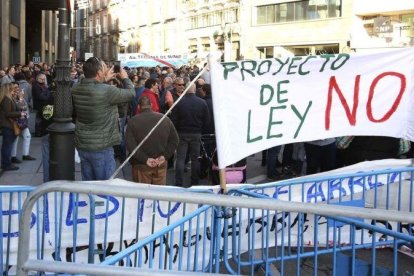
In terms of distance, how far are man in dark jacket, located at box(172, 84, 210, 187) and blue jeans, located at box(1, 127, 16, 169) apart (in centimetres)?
287

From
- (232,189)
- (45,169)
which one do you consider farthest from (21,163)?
(232,189)

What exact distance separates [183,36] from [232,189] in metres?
52.2

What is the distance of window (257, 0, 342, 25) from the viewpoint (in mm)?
36875

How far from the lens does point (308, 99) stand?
4160mm

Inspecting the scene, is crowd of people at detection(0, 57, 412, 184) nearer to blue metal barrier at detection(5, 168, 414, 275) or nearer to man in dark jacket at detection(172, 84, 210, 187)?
man in dark jacket at detection(172, 84, 210, 187)

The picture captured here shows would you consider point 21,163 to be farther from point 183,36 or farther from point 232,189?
point 183,36

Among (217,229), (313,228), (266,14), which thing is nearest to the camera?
(217,229)

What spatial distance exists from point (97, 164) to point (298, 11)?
118 ft

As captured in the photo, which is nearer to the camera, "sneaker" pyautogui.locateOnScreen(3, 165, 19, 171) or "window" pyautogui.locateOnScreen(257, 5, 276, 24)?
"sneaker" pyautogui.locateOnScreen(3, 165, 19, 171)

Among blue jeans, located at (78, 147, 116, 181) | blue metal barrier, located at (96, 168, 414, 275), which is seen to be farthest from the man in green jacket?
blue metal barrier, located at (96, 168, 414, 275)

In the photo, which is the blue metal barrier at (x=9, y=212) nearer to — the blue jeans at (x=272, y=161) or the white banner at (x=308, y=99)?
the white banner at (x=308, y=99)

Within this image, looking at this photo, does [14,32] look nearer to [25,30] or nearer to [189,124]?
[25,30]

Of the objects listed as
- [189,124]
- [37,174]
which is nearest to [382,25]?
[189,124]

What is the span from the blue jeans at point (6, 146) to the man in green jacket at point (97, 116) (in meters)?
3.37
